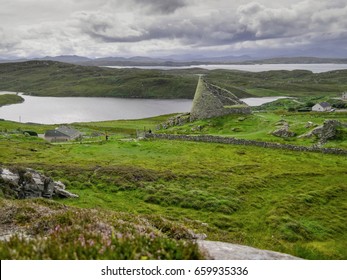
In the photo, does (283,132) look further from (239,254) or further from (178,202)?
(239,254)

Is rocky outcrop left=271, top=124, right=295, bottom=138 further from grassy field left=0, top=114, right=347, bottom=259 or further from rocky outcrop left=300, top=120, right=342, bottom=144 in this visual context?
grassy field left=0, top=114, right=347, bottom=259

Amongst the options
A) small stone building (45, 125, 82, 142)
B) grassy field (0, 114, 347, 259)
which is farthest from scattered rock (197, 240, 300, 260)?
small stone building (45, 125, 82, 142)

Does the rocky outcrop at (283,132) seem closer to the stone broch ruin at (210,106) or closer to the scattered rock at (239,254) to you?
the stone broch ruin at (210,106)

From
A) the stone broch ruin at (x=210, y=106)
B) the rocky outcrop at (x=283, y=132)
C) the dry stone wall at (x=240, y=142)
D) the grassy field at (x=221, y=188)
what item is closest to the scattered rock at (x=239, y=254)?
the grassy field at (x=221, y=188)

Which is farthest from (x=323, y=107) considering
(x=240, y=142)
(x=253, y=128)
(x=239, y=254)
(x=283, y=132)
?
(x=239, y=254)

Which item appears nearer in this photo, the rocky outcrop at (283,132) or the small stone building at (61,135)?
the rocky outcrop at (283,132)
